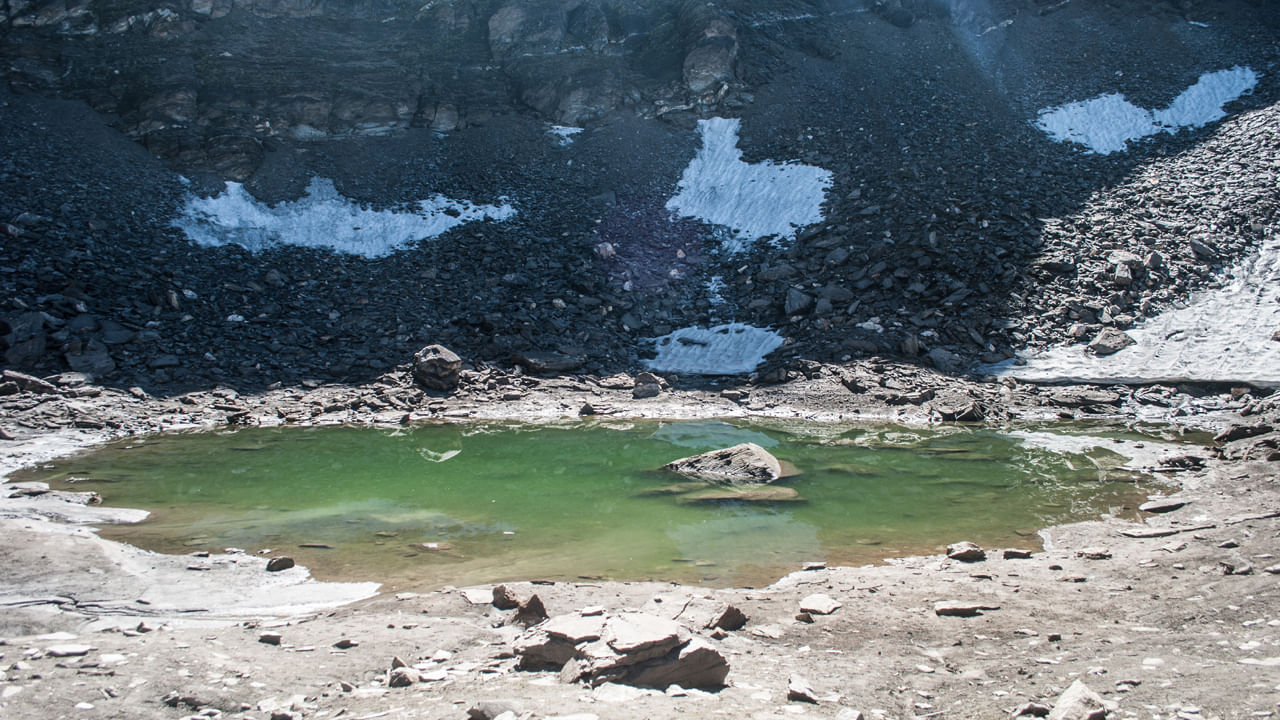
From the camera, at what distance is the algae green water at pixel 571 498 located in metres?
8.26

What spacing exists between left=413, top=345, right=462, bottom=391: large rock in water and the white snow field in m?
14.7

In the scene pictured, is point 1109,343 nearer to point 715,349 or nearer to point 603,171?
point 715,349

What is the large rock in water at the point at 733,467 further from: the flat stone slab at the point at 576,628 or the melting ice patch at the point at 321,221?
the melting ice patch at the point at 321,221

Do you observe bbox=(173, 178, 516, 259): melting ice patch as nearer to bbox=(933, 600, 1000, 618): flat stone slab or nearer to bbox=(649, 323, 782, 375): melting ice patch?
bbox=(649, 323, 782, 375): melting ice patch

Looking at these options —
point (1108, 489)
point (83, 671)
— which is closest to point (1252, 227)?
point (1108, 489)

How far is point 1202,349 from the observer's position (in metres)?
17.9

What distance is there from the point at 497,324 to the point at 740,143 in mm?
16626

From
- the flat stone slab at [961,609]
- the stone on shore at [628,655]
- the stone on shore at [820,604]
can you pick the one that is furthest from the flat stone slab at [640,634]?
the flat stone slab at [961,609]

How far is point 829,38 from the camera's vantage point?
125ft

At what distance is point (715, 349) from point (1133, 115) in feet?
74.2

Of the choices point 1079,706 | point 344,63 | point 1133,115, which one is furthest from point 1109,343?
point 344,63

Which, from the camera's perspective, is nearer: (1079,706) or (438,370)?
(1079,706)

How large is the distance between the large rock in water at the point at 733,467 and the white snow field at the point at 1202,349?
990cm

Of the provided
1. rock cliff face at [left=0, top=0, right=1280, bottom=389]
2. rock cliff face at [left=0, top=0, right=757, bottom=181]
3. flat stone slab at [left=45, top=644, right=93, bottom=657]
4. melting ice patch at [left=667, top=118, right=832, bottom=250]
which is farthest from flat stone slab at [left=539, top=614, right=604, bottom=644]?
rock cliff face at [left=0, top=0, right=757, bottom=181]
